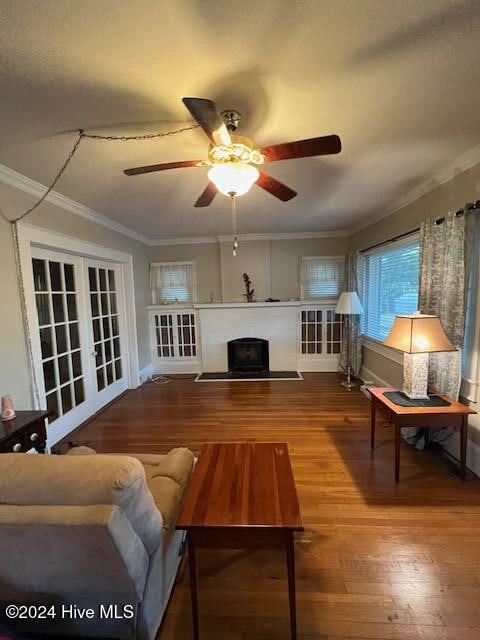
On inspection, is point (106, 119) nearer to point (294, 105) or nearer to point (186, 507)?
point (294, 105)

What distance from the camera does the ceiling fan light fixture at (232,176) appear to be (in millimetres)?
1569

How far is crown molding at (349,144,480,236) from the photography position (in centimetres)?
217

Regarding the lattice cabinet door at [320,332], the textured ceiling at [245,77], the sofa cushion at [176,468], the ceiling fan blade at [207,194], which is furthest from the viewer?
the lattice cabinet door at [320,332]

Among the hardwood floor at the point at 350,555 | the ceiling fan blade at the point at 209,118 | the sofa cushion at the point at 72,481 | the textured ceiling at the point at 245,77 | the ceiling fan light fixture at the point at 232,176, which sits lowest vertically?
the hardwood floor at the point at 350,555

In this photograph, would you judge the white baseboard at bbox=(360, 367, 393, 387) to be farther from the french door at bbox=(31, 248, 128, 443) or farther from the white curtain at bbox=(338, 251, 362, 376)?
the french door at bbox=(31, 248, 128, 443)

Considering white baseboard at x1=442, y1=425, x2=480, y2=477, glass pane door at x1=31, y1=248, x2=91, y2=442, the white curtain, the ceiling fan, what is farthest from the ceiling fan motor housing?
the white curtain

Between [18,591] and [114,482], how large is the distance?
687 mm

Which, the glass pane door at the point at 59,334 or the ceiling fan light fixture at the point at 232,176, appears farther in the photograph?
the glass pane door at the point at 59,334

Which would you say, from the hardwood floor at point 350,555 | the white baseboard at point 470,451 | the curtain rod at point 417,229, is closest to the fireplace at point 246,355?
the hardwood floor at point 350,555

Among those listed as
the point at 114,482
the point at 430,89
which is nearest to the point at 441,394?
the point at 430,89

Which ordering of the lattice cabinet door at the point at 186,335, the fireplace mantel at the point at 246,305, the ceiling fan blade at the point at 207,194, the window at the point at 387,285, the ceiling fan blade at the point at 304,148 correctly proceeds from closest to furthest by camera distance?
1. the ceiling fan blade at the point at 304,148
2. the ceiling fan blade at the point at 207,194
3. the window at the point at 387,285
4. the fireplace mantel at the point at 246,305
5. the lattice cabinet door at the point at 186,335

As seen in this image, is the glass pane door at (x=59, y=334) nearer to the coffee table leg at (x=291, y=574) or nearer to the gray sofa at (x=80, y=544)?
the gray sofa at (x=80, y=544)

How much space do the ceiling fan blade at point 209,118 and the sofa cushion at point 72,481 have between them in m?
1.37

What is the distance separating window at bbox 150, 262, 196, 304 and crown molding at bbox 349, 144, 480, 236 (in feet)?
11.0
